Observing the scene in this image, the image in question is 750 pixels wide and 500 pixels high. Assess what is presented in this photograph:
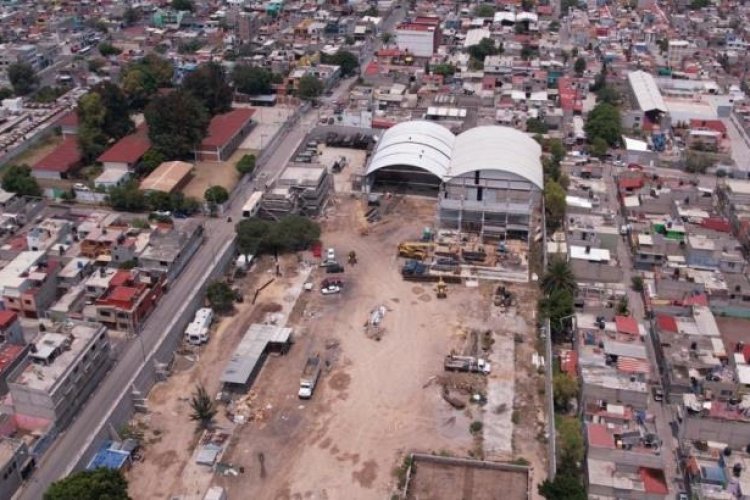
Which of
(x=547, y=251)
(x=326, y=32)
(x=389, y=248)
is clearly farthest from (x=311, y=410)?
(x=326, y=32)

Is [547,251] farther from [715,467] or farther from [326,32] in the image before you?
[326,32]

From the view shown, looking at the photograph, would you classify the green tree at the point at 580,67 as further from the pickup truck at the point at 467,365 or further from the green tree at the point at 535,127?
the pickup truck at the point at 467,365

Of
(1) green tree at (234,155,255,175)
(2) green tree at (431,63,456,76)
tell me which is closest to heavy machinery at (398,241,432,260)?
(1) green tree at (234,155,255,175)

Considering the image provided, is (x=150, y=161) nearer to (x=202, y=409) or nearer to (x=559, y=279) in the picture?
(x=202, y=409)

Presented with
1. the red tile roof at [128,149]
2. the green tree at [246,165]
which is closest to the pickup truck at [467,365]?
the green tree at [246,165]

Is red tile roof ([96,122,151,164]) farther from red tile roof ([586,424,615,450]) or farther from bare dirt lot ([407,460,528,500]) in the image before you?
red tile roof ([586,424,615,450])
